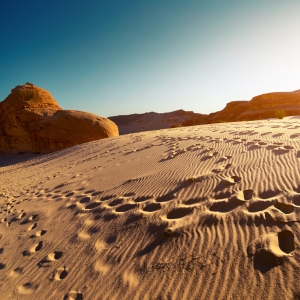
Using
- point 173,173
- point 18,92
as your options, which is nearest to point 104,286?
point 173,173

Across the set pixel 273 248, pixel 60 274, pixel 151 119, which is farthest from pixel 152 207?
pixel 151 119

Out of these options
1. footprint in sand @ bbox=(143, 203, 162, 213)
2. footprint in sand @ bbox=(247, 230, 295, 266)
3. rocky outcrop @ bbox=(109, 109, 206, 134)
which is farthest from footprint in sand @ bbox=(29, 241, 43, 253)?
rocky outcrop @ bbox=(109, 109, 206, 134)

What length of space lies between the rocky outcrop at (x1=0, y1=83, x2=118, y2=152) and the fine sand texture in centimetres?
1102

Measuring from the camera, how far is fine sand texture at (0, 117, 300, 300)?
171cm

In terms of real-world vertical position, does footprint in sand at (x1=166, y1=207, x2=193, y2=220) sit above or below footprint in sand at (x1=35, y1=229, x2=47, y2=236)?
above

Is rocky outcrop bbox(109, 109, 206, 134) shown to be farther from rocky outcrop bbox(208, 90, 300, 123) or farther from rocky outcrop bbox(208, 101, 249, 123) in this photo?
rocky outcrop bbox(208, 90, 300, 123)

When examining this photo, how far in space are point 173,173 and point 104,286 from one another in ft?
8.12

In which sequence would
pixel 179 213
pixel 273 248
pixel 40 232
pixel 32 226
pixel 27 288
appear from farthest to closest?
pixel 32 226
pixel 40 232
pixel 179 213
pixel 27 288
pixel 273 248

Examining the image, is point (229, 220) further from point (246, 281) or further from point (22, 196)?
point (22, 196)

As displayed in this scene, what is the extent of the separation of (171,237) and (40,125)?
623 inches

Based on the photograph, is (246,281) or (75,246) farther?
(75,246)

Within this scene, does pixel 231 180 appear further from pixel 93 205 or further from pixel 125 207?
pixel 93 205

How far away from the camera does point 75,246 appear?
8.57 feet

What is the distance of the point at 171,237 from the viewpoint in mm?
2301
